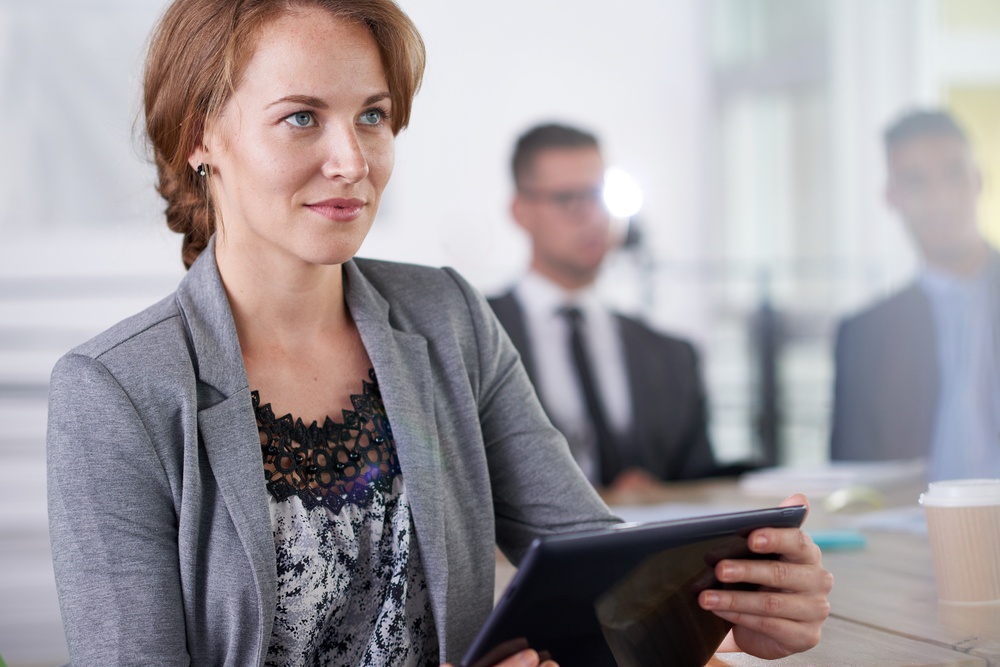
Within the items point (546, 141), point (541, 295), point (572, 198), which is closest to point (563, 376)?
point (541, 295)

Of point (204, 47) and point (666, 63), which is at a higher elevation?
point (666, 63)

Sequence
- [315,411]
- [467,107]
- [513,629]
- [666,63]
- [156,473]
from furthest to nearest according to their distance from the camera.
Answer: [666,63]
[467,107]
[315,411]
[156,473]
[513,629]

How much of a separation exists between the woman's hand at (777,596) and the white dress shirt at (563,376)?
2.42 m

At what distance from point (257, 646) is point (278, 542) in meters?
0.10

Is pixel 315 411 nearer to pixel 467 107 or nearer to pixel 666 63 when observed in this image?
pixel 467 107

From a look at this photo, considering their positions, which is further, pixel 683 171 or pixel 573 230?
pixel 683 171

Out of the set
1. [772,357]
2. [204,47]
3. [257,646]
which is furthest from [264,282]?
[772,357]

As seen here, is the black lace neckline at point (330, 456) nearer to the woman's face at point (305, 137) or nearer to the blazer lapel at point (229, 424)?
the blazer lapel at point (229, 424)

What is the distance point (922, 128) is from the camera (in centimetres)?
377

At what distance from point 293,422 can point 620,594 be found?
431 millimetres

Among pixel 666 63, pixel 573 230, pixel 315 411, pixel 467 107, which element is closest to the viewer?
pixel 315 411

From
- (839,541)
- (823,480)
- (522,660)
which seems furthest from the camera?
(823,480)

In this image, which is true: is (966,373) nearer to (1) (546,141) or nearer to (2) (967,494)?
(1) (546,141)

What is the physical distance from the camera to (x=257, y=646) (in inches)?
40.6
